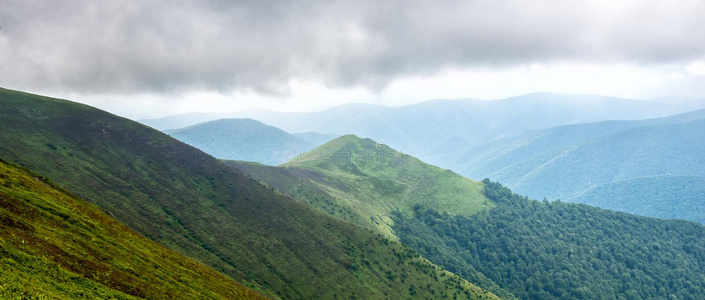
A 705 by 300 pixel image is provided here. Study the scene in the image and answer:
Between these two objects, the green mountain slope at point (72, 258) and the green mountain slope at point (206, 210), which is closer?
the green mountain slope at point (72, 258)

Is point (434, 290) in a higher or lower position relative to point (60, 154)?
lower

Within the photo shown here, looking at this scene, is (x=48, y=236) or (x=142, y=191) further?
(x=142, y=191)

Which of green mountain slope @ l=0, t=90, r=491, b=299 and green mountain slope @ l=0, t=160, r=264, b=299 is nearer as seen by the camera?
green mountain slope @ l=0, t=160, r=264, b=299

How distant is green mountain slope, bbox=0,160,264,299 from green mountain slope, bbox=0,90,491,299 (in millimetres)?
46705

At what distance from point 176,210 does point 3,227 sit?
92946mm

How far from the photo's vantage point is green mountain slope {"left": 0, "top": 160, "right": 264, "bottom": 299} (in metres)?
33.6

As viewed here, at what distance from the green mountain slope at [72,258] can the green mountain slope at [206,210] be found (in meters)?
46.7

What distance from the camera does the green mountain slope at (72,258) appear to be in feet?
110

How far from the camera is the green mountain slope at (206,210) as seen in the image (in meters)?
116

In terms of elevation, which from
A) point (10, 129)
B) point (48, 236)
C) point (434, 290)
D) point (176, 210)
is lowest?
point (434, 290)

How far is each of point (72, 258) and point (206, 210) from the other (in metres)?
98.9

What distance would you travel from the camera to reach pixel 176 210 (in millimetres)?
128375

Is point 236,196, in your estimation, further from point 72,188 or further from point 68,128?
point 68,128

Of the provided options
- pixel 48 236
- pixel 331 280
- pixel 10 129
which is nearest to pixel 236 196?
pixel 331 280
